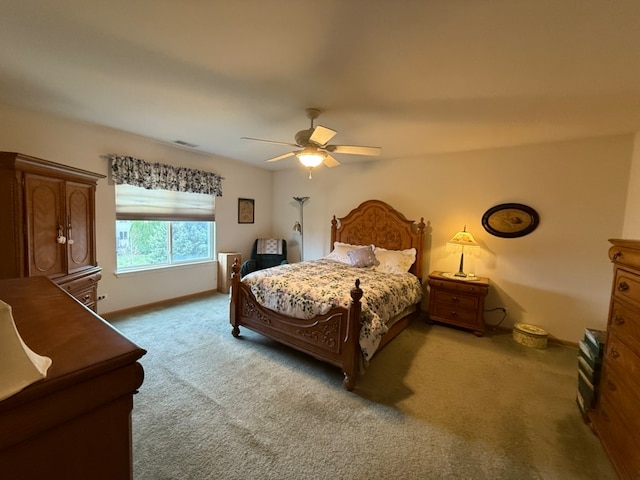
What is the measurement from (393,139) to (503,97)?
1.33 m

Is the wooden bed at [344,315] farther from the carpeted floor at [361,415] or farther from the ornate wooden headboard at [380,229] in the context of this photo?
the carpeted floor at [361,415]

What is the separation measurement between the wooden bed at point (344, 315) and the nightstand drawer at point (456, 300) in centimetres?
46

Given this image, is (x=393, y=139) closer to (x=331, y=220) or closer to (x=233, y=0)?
(x=331, y=220)

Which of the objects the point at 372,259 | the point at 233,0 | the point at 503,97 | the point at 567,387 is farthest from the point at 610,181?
the point at 233,0

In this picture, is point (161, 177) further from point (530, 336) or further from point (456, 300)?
point (530, 336)

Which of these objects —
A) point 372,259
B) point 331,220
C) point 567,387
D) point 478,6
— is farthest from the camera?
point 331,220

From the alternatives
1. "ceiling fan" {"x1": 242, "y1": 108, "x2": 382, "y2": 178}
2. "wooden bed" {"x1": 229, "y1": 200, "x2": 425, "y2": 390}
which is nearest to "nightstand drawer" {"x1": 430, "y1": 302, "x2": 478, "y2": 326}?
"wooden bed" {"x1": 229, "y1": 200, "x2": 425, "y2": 390}

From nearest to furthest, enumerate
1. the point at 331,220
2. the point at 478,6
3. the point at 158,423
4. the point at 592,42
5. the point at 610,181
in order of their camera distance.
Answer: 1. the point at 478,6
2. the point at 592,42
3. the point at 158,423
4. the point at 610,181
5. the point at 331,220

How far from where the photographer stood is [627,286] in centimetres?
173

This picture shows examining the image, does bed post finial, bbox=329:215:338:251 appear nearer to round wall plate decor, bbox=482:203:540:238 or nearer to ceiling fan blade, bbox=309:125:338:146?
round wall plate decor, bbox=482:203:540:238

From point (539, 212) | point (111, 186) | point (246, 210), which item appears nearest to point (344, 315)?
point (539, 212)

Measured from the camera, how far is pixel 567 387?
2457mm

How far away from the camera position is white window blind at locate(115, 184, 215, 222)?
3779mm

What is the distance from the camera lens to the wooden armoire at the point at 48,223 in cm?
224
